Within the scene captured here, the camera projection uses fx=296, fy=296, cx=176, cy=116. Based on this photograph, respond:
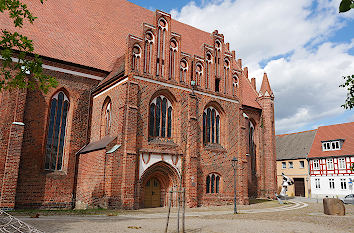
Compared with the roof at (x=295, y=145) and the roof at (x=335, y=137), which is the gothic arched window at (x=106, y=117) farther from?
the roof at (x=295, y=145)

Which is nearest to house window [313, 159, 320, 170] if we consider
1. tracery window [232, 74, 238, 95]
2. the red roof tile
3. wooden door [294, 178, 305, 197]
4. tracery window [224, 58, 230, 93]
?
wooden door [294, 178, 305, 197]

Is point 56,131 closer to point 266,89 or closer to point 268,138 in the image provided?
point 268,138

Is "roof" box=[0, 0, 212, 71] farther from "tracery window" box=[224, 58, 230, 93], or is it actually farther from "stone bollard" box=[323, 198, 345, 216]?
"stone bollard" box=[323, 198, 345, 216]

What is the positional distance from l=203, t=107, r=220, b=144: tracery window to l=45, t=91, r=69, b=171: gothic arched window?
9.46 meters

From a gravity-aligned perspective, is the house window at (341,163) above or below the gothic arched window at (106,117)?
below

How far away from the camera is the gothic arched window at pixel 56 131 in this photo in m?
18.5

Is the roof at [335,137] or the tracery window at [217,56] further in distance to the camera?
the roof at [335,137]

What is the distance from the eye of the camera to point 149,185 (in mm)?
18203

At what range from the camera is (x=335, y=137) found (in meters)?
37.8

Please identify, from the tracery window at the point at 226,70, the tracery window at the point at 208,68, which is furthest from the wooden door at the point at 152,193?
the tracery window at the point at 226,70

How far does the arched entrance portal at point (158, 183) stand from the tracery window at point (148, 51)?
5980 mm

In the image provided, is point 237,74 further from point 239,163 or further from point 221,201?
point 221,201

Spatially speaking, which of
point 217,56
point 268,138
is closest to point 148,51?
point 217,56

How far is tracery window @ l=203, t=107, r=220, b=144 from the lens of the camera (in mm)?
21078
